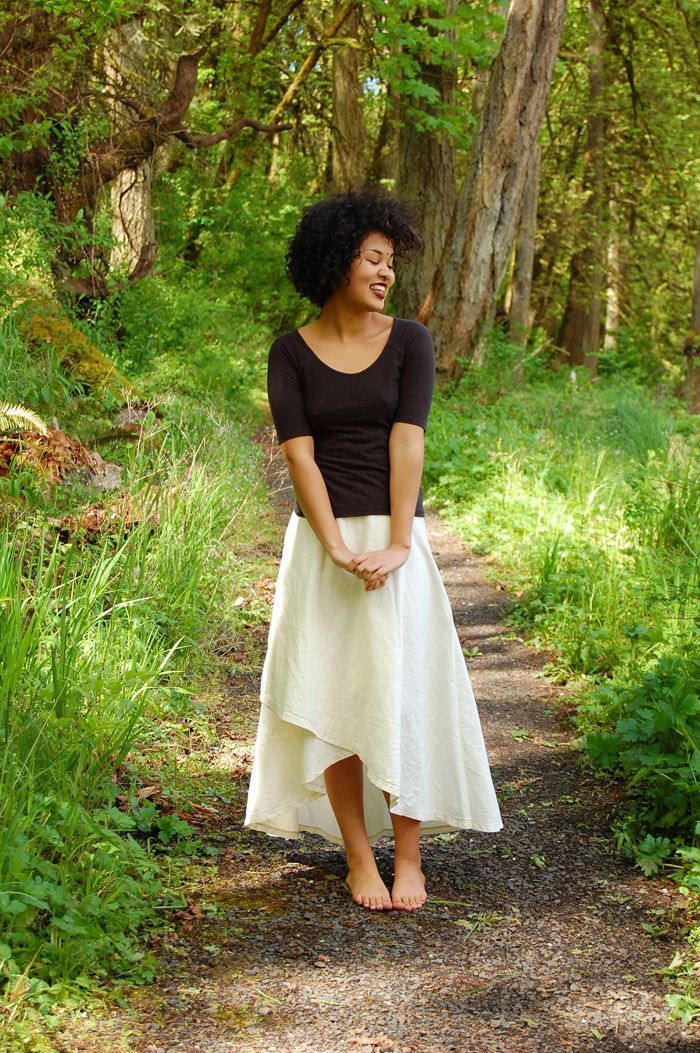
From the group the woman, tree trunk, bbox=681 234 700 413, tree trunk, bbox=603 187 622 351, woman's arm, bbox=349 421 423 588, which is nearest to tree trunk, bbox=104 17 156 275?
tree trunk, bbox=681 234 700 413

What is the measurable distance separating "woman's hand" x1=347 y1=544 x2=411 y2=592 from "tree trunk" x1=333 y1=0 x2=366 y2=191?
635 inches

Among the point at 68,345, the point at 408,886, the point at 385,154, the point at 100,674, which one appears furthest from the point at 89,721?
the point at 385,154

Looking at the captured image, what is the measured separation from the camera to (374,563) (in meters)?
3.30

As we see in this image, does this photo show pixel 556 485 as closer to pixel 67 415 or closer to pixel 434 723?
pixel 67 415

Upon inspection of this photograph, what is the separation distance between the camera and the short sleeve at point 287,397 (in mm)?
3424

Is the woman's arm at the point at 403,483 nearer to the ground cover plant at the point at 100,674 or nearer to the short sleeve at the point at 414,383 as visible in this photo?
the short sleeve at the point at 414,383

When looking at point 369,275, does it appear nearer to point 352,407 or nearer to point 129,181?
point 352,407

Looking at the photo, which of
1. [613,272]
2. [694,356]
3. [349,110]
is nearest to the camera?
[694,356]

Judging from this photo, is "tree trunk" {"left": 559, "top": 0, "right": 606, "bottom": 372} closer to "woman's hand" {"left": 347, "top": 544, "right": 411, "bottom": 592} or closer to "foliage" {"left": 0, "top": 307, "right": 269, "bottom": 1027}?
"foliage" {"left": 0, "top": 307, "right": 269, "bottom": 1027}

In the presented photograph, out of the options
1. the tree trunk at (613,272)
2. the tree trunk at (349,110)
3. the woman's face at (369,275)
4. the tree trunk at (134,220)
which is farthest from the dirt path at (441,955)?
the tree trunk at (613,272)

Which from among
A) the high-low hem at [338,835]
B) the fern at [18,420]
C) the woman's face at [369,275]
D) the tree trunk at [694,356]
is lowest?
the high-low hem at [338,835]

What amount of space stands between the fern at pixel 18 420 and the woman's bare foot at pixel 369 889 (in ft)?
10.5

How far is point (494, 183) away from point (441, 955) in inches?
486

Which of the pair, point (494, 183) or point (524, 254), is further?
point (524, 254)
